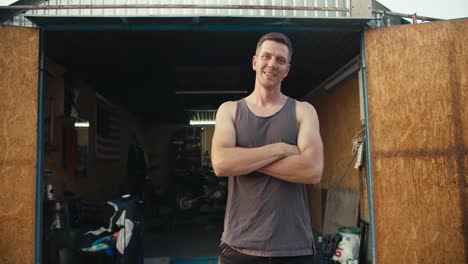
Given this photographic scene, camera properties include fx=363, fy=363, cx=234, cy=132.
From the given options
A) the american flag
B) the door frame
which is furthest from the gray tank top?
the american flag

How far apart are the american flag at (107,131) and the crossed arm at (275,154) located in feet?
23.4

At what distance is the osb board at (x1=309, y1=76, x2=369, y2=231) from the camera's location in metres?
5.79

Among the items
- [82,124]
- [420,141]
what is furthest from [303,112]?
[82,124]

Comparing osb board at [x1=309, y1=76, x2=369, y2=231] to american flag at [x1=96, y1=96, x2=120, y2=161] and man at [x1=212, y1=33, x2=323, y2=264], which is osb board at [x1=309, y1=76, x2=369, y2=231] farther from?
american flag at [x1=96, y1=96, x2=120, y2=161]

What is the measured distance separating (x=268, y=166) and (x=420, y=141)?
2.93 m

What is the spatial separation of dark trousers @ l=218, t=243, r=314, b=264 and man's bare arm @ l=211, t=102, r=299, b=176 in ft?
1.19

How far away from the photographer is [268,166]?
5.59 feet

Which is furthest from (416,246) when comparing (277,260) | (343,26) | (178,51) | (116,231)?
(178,51)

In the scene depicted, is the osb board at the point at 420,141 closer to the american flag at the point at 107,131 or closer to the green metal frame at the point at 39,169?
the green metal frame at the point at 39,169

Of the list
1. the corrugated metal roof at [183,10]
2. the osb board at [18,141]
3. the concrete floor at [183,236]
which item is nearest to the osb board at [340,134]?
the corrugated metal roof at [183,10]

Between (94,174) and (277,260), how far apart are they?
7226 mm

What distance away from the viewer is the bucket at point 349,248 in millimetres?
4746

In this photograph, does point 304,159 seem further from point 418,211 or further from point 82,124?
point 82,124

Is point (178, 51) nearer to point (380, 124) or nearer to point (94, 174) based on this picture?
point (380, 124)
